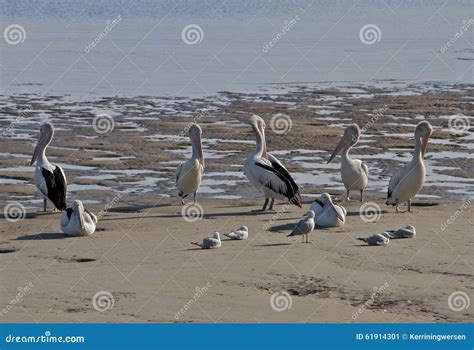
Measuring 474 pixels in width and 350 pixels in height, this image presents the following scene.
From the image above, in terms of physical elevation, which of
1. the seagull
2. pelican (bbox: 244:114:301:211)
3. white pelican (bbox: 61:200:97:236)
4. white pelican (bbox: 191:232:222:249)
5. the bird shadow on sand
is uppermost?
pelican (bbox: 244:114:301:211)

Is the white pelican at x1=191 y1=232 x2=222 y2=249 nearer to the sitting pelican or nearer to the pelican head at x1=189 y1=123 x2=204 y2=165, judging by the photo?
the sitting pelican

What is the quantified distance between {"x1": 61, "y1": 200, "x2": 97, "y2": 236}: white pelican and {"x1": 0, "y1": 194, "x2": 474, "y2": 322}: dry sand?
119mm

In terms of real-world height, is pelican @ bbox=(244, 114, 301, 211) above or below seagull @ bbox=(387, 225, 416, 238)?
above

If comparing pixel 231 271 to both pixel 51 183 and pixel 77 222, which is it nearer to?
pixel 77 222

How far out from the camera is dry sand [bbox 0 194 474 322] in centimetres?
909

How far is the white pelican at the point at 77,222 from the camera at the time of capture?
12.2 m

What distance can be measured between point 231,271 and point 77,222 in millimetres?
2438

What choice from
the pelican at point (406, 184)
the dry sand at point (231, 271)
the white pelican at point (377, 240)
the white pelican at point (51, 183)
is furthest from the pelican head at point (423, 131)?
the white pelican at point (51, 183)

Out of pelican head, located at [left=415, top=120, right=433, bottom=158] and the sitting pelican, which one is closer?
the sitting pelican

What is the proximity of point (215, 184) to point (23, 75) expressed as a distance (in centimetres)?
1350

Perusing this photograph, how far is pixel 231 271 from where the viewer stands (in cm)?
1049

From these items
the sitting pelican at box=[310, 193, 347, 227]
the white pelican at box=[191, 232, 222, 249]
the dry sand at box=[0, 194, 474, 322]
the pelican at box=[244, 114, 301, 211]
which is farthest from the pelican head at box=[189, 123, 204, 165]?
the white pelican at box=[191, 232, 222, 249]

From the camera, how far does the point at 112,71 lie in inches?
1150

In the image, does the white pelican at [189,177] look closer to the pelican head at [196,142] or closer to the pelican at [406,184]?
the pelican head at [196,142]
